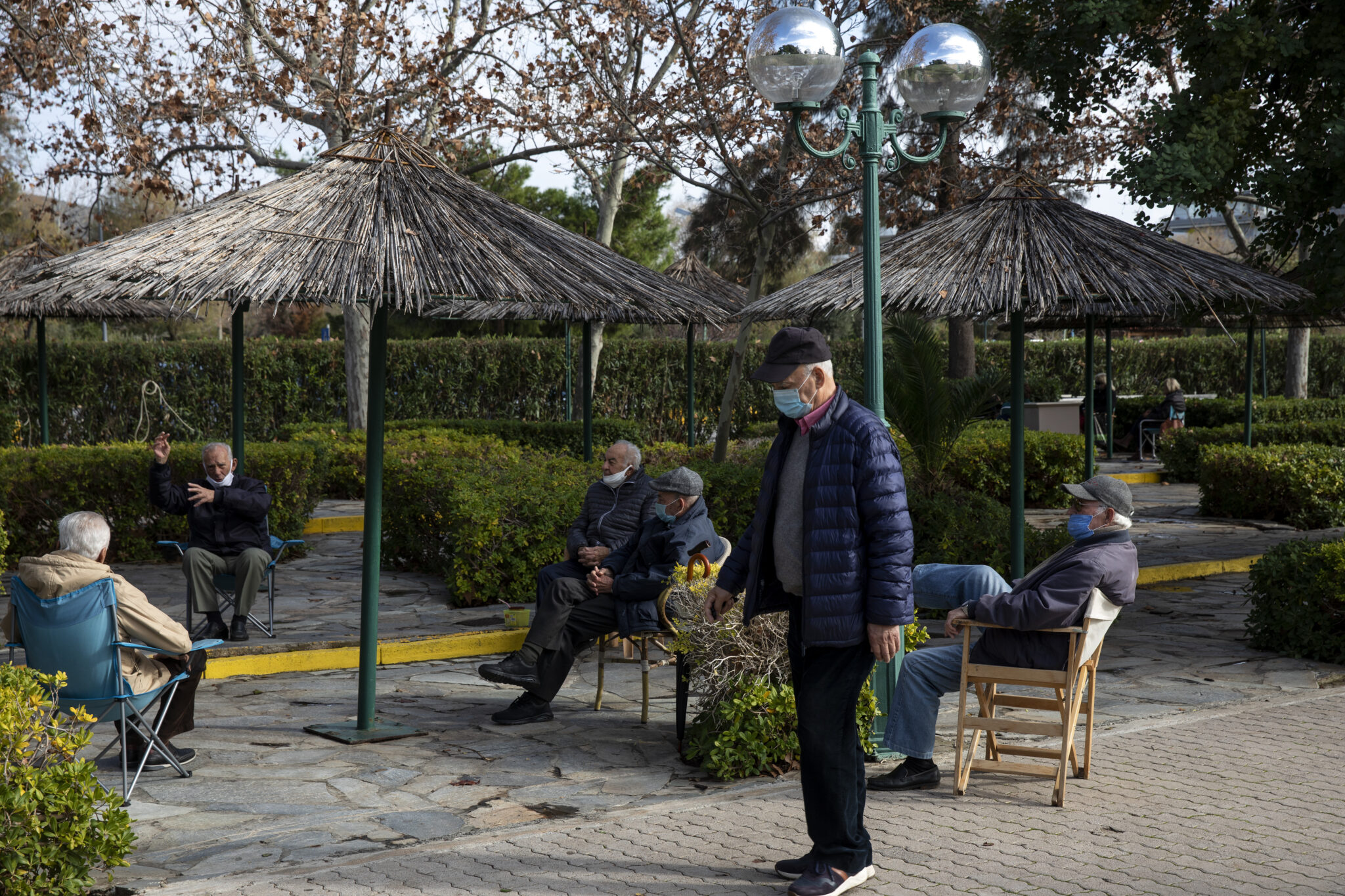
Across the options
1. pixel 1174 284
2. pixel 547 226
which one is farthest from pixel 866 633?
pixel 1174 284

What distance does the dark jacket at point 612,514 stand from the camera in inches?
281

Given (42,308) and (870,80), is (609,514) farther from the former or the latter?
(42,308)

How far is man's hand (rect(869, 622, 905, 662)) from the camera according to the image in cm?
388

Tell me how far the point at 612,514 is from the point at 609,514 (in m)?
0.02

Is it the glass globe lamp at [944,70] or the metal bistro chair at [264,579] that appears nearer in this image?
the glass globe lamp at [944,70]

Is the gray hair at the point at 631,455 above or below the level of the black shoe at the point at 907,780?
above

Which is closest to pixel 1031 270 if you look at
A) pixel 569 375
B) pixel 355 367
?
pixel 355 367

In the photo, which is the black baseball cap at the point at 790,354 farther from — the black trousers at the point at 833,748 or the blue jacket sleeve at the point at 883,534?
the black trousers at the point at 833,748

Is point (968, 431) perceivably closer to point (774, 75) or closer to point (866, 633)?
point (774, 75)

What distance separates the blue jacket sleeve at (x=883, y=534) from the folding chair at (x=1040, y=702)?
56.2 inches

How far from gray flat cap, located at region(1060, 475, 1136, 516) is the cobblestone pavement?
1.28 metres

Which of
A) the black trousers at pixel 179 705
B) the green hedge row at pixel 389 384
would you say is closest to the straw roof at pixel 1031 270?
the black trousers at pixel 179 705

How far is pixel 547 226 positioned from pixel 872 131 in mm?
1929

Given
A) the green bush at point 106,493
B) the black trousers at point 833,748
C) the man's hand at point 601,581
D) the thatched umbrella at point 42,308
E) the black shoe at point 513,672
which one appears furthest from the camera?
the thatched umbrella at point 42,308
